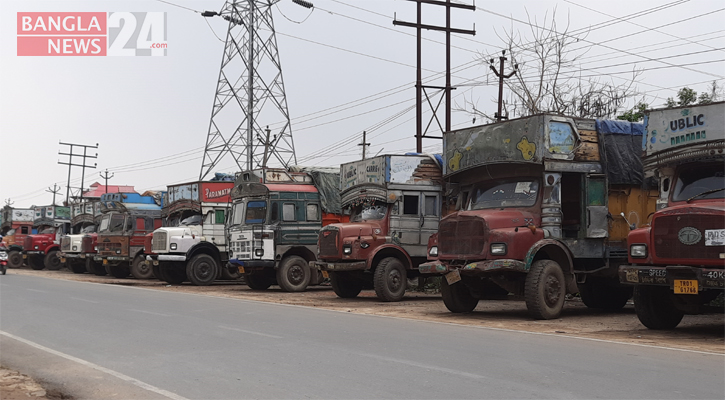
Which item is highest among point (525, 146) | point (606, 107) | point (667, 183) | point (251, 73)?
point (251, 73)

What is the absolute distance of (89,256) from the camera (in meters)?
35.7

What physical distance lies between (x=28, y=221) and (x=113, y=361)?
41.9 m

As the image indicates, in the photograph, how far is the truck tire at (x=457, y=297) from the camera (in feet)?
50.9

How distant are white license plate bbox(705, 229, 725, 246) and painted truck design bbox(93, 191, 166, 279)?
24394 millimetres

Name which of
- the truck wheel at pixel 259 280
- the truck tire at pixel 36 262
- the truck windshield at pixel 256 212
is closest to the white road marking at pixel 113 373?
the truck windshield at pixel 256 212

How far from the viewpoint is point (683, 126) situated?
11.6 metres

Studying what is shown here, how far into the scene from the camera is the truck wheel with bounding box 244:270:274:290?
2508cm

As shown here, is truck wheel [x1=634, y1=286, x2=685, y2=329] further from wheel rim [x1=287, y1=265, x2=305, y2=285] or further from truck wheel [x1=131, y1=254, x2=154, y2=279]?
truck wheel [x1=131, y1=254, x2=154, y2=279]

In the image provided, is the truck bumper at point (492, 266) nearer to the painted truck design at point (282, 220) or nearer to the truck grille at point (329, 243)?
the truck grille at point (329, 243)

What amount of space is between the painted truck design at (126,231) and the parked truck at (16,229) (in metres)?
12.7

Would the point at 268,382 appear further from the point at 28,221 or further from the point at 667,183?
the point at 28,221

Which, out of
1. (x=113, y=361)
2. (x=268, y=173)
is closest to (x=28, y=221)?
(x=268, y=173)

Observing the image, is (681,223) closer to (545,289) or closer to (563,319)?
(545,289)

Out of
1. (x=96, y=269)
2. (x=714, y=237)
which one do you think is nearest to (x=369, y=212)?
(x=714, y=237)
